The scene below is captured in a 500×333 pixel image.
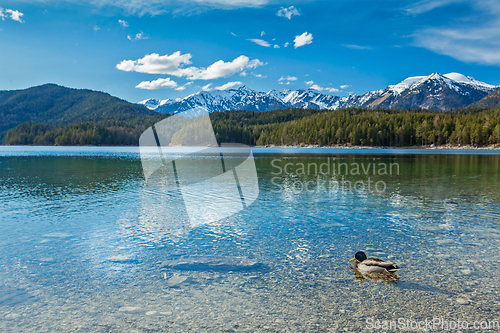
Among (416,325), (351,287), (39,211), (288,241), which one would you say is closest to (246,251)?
(288,241)

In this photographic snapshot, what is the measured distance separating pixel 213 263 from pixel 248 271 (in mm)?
1408

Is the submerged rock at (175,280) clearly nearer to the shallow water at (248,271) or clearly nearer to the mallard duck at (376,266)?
the shallow water at (248,271)

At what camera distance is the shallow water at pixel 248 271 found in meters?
7.44

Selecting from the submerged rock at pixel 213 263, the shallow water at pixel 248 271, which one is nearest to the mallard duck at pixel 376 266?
the shallow water at pixel 248 271

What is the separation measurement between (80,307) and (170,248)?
4.85m

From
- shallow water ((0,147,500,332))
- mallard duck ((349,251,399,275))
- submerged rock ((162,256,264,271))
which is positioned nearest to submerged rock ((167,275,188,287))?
shallow water ((0,147,500,332))

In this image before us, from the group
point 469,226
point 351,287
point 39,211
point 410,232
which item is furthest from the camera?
point 39,211

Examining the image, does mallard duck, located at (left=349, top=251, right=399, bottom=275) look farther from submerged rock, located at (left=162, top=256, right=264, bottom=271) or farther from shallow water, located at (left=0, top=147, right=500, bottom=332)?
submerged rock, located at (left=162, top=256, right=264, bottom=271)

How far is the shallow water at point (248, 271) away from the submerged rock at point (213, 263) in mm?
337

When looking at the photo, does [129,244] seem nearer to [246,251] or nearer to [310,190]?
[246,251]

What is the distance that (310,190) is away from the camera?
Answer: 2850cm

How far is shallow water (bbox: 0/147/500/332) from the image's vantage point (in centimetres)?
744

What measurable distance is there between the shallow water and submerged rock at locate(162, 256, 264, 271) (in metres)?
0.34

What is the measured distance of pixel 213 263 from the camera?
10.8 m
